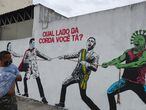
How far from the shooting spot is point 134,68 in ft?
25.6

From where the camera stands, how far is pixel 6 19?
14.3m

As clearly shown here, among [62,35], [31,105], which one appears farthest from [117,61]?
[31,105]

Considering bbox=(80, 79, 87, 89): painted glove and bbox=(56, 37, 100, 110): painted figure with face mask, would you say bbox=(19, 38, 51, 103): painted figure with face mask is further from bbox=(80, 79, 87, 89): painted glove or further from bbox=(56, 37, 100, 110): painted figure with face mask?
bbox=(80, 79, 87, 89): painted glove

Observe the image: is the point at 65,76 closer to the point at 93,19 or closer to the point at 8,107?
the point at 93,19

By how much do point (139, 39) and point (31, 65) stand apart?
487 centimetres

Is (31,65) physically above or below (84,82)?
above

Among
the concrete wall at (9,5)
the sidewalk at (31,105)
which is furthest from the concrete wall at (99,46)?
the concrete wall at (9,5)

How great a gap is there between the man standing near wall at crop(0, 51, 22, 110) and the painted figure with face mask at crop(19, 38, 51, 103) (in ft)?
16.7

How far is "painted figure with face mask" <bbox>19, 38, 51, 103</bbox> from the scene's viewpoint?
Answer: 10961 millimetres

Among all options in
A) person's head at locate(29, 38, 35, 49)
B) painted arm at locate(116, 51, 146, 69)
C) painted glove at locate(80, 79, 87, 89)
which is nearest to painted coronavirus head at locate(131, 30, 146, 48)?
painted arm at locate(116, 51, 146, 69)

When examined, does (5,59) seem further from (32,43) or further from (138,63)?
(32,43)

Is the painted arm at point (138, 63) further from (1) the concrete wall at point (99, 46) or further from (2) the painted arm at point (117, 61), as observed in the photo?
(1) the concrete wall at point (99, 46)

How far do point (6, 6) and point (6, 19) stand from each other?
9.49 metres

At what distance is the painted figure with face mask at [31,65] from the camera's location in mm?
10961
